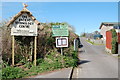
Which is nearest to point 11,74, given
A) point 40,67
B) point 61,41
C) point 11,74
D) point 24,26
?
point 11,74

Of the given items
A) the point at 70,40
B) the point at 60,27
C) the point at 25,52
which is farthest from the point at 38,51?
the point at 70,40

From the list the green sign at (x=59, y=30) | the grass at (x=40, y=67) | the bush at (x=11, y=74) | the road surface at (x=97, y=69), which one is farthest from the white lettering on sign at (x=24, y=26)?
the road surface at (x=97, y=69)

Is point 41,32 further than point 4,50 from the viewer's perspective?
Yes

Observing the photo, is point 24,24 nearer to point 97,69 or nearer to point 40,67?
point 40,67

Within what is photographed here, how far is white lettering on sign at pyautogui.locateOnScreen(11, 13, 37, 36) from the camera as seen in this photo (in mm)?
9696

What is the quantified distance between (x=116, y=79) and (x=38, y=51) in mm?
5560

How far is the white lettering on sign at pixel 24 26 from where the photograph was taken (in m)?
9.70

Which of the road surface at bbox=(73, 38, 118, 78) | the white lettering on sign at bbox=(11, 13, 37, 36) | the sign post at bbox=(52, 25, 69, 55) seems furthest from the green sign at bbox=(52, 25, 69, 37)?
Result: the road surface at bbox=(73, 38, 118, 78)

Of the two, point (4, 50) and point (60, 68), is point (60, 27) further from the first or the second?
point (4, 50)

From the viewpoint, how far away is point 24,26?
388 inches

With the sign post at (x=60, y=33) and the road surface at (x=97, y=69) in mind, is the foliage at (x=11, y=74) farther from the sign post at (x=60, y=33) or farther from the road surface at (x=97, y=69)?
the sign post at (x=60, y=33)

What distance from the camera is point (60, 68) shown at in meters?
9.88

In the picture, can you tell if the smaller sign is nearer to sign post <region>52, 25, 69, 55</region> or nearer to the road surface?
sign post <region>52, 25, 69, 55</region>

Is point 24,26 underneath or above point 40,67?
above
